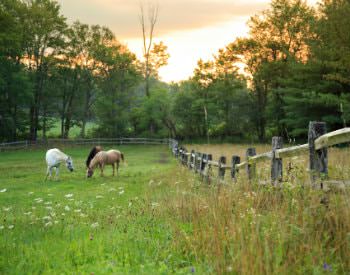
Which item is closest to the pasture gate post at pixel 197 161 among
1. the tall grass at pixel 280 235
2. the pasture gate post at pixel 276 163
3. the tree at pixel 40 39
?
the pasture gate post at pixel 276 163

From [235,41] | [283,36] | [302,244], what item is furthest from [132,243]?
[235,41]

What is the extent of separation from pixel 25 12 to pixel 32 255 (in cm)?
4870

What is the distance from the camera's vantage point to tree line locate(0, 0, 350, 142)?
4369 cm

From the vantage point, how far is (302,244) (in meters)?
3.96

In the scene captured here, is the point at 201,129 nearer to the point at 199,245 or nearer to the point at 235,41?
the point at 235,41

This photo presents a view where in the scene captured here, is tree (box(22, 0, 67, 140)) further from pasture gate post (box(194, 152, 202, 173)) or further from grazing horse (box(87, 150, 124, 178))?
pasture gate post (box(194, 152, 202, 173))

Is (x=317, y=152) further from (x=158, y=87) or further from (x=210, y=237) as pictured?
(x=158, y=87)

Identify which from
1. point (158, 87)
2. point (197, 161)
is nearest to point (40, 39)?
point (158, 87)

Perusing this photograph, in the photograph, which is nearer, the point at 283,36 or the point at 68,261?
the point at 68,261

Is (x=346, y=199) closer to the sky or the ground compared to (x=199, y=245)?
closer to the sky

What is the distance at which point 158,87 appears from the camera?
205ft

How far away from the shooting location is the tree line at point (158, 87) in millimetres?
43688

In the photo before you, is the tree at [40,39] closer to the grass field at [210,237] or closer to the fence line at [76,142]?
the fence line at [76,142]

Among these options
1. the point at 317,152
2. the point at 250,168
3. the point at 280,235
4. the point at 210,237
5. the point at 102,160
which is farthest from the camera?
the point at 102,160
